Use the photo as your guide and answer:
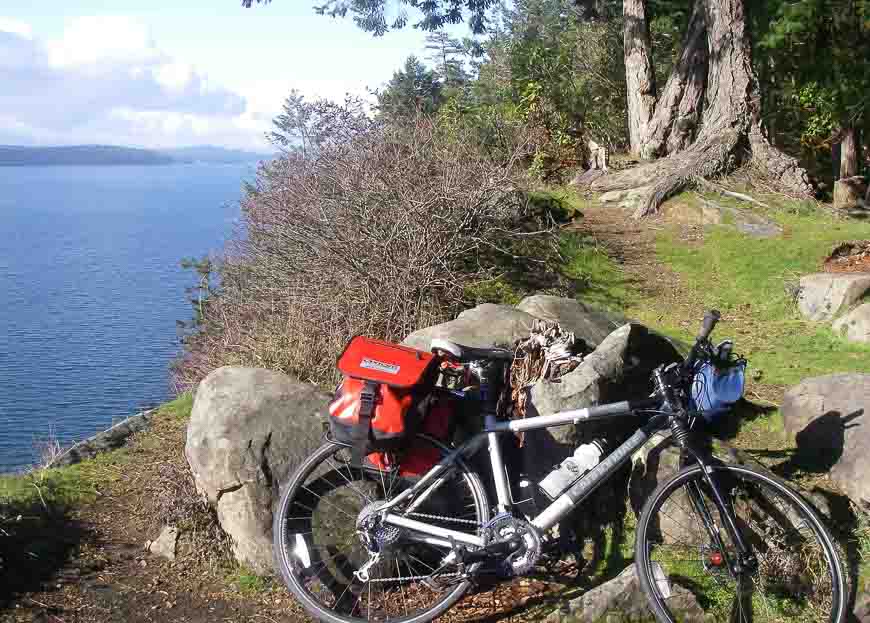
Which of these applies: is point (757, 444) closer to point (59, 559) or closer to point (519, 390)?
point (519, 390)

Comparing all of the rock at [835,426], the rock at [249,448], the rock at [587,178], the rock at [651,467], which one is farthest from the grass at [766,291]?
the rock at [249,448]

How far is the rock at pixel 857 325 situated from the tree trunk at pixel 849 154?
38.2ft

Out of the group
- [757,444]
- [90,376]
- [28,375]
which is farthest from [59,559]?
[28,375]

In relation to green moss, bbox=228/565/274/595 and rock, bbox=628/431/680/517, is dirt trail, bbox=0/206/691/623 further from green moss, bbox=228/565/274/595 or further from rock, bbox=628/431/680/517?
rock, bbox=628/431/680/517

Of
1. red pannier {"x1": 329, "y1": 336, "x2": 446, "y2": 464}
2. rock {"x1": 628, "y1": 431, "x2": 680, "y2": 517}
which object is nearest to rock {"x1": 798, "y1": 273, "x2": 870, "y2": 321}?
rock {"x1": 628, "y1": 431, "x2": 680, "y2": 517}

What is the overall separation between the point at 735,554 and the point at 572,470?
0.86 m

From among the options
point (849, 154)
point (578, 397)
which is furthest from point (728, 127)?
point (578, 397)

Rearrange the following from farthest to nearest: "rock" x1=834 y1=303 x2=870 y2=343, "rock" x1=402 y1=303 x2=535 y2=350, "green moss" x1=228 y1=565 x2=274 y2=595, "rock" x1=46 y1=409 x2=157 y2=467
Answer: "rock" x1=46 y1=409 x2=157 y2=467 < "rock" x1=834 y1=303 x2=870 y2=343 < "rock" x1=402 y1=303 x2=535 y2=350 < "green moss" x1=228 y1=565 x2=274 y2=595

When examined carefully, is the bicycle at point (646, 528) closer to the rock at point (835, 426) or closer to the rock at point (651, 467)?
the rock at point (651, 467)

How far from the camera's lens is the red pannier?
12.7 feet

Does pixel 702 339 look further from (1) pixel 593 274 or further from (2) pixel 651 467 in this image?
(1) pixel 593 274

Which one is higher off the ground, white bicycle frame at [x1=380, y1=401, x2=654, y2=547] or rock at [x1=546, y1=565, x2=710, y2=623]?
white bicycle frame at [x1=380, y1=401, x2=654, y2=547]

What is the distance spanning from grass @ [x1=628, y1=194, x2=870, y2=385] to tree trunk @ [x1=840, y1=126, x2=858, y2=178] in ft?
18.4

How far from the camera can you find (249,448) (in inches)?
194
